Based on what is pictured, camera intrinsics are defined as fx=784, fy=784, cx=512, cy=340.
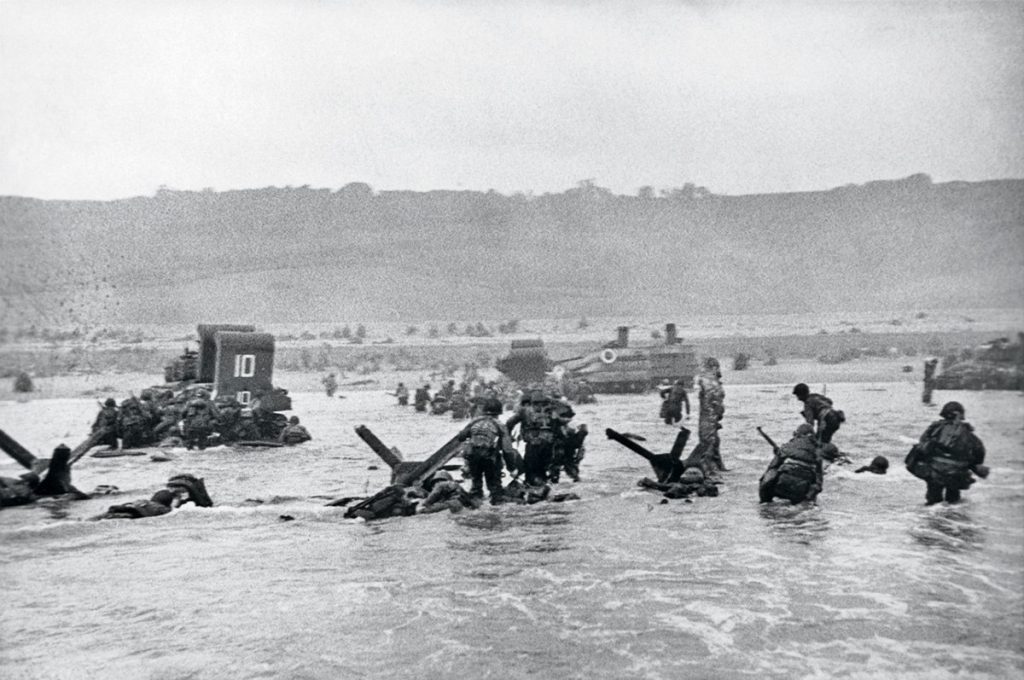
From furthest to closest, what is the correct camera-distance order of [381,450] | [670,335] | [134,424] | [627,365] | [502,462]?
[627,365] → [670,335] → [502,462] → [381,450] → [134,424]

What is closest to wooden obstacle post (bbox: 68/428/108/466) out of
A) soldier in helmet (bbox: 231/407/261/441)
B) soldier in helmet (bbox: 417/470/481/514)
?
soldier in helmet (bbox: 231/407/261/441)

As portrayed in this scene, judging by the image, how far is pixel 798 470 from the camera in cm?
642

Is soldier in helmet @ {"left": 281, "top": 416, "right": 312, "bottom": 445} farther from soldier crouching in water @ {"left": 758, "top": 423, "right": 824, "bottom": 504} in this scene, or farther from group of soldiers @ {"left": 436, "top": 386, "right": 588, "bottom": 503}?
soldier crouching in water @ {"left": 758, "top": 423, "right": 824, "bottom": 504}

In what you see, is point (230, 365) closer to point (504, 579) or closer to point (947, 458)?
point (504, 579)

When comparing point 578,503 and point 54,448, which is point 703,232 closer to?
point 578,503

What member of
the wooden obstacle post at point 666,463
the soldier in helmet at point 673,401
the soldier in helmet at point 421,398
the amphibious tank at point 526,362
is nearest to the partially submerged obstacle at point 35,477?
the soldier in helmet at point 421,398

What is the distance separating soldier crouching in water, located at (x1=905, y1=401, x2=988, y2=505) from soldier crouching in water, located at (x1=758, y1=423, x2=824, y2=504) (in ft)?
2.56

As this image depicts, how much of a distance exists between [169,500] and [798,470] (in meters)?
4.85

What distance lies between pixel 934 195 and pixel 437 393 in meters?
5.30

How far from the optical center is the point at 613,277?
7.72 m

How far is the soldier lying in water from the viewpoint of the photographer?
540 cm

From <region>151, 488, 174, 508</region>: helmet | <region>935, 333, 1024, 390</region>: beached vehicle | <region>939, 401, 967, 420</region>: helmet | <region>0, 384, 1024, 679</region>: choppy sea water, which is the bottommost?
<region>0, 384, 1024, 679</region>: choppy sea water

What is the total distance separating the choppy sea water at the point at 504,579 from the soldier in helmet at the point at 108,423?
13cm

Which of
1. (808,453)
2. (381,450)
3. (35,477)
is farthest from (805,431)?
(35,477)
